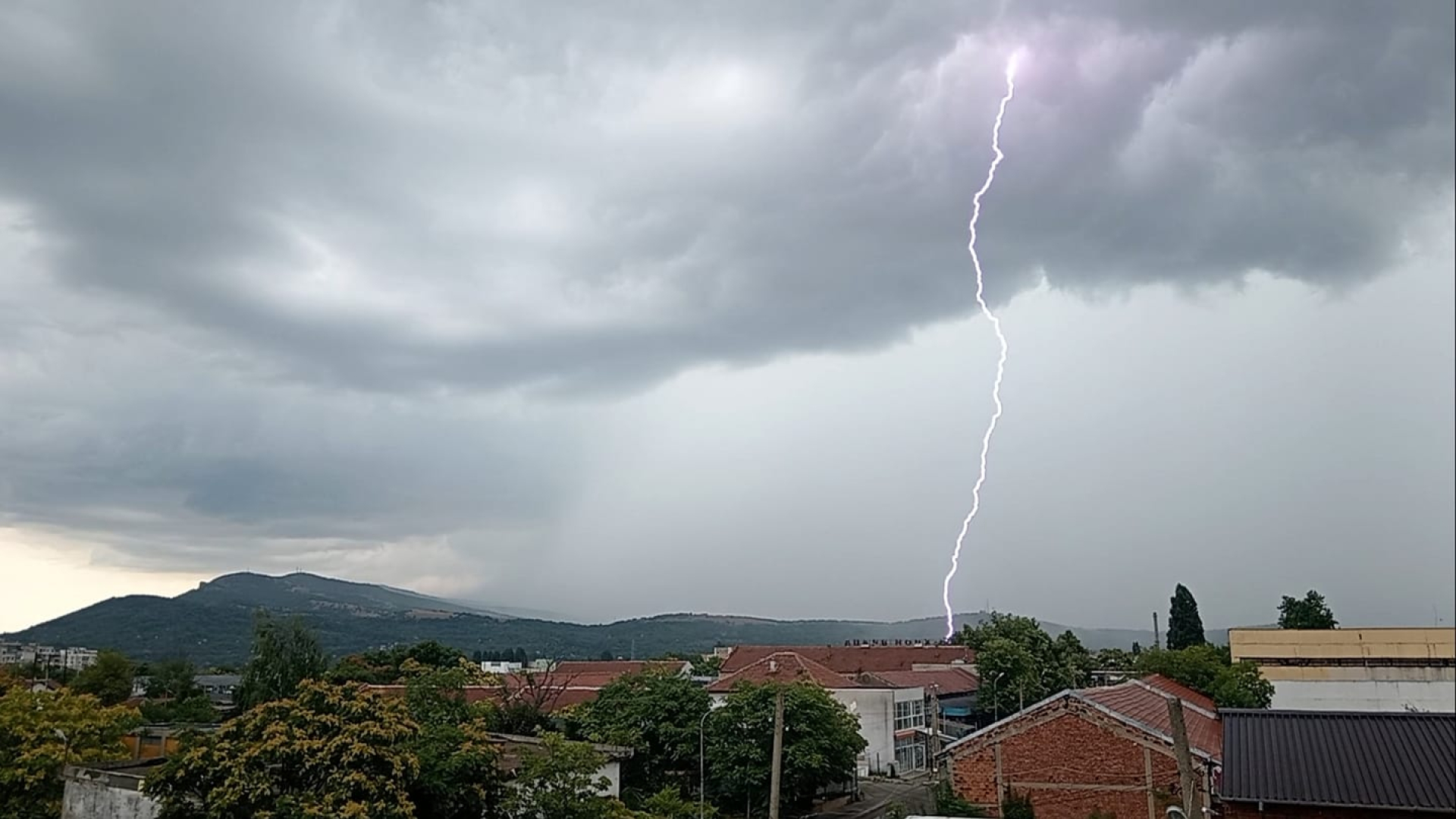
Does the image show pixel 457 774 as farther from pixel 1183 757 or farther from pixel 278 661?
pixel 278 661

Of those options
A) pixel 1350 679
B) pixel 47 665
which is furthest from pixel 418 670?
pixel 47 665

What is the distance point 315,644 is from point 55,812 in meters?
15.0

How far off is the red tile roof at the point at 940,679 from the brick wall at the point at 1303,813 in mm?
29616

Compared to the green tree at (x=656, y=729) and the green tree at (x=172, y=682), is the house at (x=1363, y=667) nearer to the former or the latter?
the green tree at (x=656, y=729)

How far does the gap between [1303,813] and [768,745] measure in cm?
1634

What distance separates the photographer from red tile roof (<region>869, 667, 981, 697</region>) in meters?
40.2

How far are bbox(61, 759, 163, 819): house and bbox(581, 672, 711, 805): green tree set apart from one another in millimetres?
9744

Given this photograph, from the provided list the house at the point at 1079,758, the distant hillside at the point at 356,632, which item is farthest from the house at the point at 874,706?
the distant hillside at the point at 356,632

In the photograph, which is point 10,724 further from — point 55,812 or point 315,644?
point 315,644

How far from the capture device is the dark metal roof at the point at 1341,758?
361cm

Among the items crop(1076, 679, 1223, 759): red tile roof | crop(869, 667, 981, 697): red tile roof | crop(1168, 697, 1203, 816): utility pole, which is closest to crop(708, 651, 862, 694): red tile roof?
crop(869, 667, 981, 697): red tile roof

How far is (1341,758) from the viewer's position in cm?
785

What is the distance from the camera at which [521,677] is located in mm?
32844

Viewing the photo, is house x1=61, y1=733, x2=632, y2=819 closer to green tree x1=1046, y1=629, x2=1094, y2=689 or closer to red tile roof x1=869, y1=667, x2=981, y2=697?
red tile roof x1=869, y1=667, x2=981, y2=697
